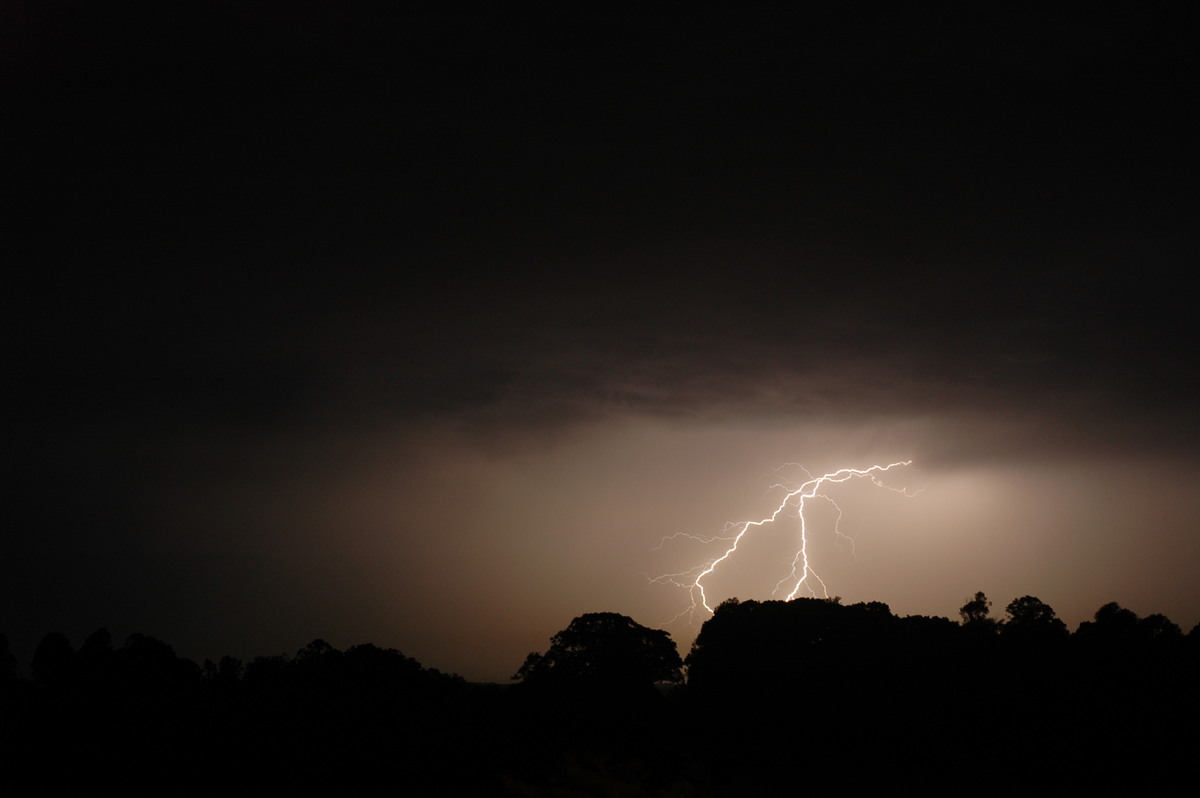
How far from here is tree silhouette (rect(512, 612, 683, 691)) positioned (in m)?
49.2

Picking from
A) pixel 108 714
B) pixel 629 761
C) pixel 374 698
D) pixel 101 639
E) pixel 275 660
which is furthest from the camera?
pixel 275 660

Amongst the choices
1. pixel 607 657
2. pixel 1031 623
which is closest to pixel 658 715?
pixel 607 657

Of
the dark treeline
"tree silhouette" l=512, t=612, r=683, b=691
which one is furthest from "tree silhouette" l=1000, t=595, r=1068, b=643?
"tree silhouette" l=512, t=612, r=683, b=691

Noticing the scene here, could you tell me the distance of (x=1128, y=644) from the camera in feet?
139

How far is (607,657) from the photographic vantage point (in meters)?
50.8

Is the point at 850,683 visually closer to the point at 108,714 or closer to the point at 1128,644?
the point at 1128,644

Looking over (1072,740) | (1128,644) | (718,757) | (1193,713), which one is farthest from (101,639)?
(1128,644)

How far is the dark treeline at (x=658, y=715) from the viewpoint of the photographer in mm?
29016

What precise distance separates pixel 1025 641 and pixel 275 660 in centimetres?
3890

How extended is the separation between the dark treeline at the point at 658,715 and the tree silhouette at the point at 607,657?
0.14 m

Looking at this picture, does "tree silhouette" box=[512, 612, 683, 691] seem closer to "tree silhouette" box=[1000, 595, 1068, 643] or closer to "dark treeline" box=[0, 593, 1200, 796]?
"dark treeline" box=[0, 593, 1200, 796]

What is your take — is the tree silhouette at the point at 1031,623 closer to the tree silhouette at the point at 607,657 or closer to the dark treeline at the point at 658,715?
the dark treeline at the point at 658,715

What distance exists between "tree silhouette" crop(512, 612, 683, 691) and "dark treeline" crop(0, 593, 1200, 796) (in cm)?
14

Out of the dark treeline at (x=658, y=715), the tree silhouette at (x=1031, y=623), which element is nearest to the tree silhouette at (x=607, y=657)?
the dark treeline at (x=658, y=715)
